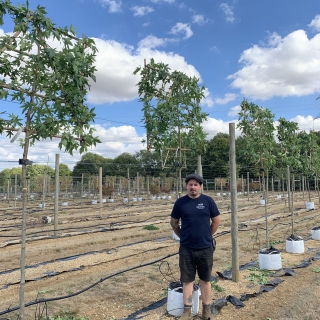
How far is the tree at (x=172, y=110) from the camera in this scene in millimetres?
7684

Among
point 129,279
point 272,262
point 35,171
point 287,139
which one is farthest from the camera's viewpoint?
point 35,171

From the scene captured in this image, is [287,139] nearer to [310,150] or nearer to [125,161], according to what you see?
[310,150]

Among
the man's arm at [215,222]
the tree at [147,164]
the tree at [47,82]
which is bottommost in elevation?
the man's arm at [215,222]

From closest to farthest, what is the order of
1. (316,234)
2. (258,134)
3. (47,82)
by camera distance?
(47,82), (258,134), (316,234)

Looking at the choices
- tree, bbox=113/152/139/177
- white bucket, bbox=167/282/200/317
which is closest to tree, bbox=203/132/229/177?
tree, bbox=113/152/139/177

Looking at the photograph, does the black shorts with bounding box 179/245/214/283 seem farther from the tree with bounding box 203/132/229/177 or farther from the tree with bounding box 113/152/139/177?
the tree with bounding box 113/152/139/177

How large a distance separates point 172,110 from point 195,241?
4.26 metres

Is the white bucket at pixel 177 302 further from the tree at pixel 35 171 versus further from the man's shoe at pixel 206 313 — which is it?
the tree at pixel 35 171

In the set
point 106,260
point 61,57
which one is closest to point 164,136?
point 106,260

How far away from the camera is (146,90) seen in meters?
7.96

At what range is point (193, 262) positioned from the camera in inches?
161

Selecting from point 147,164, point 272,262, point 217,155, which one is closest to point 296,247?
point 272,262

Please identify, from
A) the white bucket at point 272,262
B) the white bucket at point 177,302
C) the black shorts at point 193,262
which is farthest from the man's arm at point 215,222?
the white bucket at point 272,262

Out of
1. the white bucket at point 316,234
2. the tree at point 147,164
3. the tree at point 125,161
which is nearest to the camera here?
the white bucket at point 316,234
